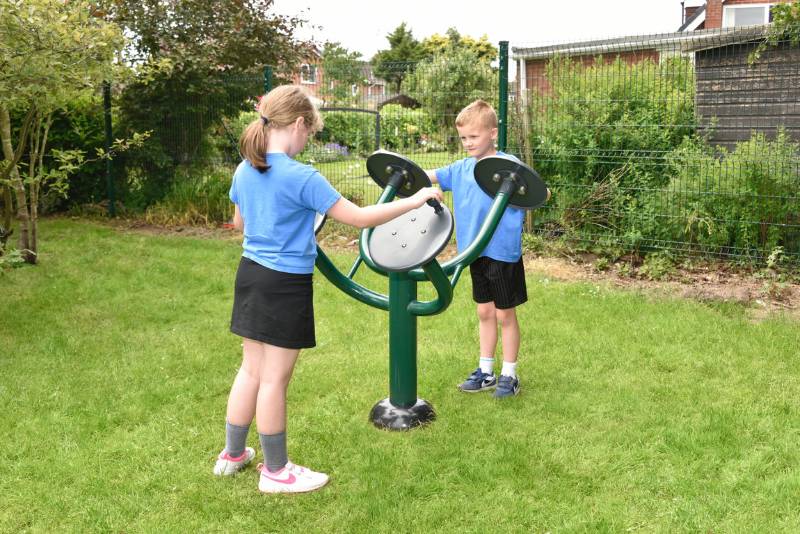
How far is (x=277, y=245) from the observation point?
276 cm

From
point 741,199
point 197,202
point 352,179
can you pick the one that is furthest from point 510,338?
point 197,202

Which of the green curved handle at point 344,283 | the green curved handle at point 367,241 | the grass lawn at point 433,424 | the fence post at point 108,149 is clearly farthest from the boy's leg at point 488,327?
the fence post at point 108,149

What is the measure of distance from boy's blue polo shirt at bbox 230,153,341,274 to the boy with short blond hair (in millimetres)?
1117

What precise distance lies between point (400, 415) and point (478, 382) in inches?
24.3

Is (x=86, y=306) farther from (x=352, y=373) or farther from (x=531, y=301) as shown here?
(x=531, y=301)

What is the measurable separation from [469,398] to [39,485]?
6.63 ft

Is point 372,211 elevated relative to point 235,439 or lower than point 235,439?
elevated

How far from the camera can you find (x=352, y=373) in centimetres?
427

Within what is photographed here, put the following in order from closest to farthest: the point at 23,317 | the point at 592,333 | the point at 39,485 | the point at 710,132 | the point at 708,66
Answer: the point at 39,485, the point at 592,333, the point at 23,317, the point at 710,132, the point at 708,66

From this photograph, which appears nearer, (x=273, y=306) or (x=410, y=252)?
(x=273, y=306)

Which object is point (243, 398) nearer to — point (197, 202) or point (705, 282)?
point (705, 282)

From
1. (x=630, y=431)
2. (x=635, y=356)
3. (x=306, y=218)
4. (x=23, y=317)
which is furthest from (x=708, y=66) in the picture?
(x=23, y=317)

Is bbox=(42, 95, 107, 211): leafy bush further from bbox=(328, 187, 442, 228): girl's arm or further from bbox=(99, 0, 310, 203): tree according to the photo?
bbox=(328, 187, 442, 228): girl's arm

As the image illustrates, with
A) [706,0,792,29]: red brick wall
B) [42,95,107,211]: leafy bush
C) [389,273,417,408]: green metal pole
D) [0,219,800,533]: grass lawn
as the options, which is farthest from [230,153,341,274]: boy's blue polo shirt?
[706,0,792,29]: red brick wall
